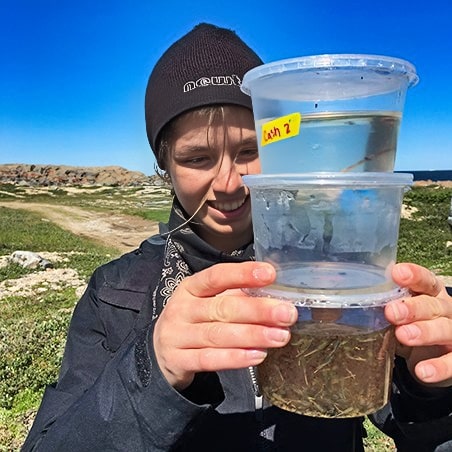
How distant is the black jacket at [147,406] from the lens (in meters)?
1.61

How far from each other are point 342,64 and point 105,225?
32554 mm

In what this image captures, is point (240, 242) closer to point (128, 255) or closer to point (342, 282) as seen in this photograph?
point (128, 255)

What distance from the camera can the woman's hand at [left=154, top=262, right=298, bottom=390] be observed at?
1.38 meters

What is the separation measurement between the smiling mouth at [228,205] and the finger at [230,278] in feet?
3.24

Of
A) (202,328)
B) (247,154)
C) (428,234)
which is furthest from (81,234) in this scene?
(202,328)

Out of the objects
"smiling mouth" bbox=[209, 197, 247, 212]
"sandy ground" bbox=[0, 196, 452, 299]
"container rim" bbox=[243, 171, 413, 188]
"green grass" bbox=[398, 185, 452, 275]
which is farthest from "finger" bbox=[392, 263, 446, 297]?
"green grass" bbox=[398, 185, 452, 275]

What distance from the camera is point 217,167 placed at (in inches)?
93.5

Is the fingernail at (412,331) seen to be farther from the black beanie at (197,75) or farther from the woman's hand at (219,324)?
the black beanie at (197,75)

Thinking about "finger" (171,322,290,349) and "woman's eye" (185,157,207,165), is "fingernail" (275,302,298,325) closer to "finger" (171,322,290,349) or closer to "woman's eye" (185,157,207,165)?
"finger" (171,322,290,349)

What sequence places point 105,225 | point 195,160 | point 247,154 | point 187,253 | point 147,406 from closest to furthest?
point 147,406 < point 247,154 < point 195,160 < point 187,253 < point 105,225

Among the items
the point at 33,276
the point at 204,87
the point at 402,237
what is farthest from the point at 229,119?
the point at 402,237

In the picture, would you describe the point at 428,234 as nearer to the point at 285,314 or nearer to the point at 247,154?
the point at 247,154

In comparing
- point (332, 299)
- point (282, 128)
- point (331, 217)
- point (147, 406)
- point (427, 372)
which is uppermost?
point (282, 128)

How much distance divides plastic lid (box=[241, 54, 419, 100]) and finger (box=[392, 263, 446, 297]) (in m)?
0.49
